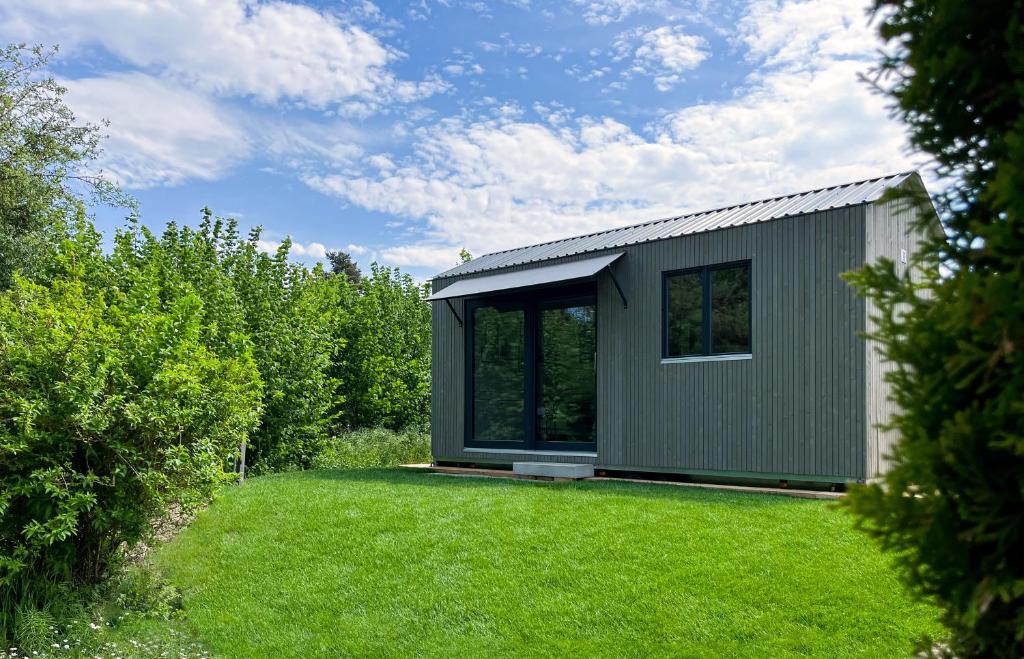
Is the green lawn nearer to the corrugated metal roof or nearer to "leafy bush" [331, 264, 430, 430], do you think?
the corrugated metal roof

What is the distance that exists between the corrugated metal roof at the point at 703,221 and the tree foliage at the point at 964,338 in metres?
5.65

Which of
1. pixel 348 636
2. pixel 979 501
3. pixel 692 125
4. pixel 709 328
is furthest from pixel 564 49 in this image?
pixel 979 501

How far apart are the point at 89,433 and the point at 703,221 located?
24.2 feet

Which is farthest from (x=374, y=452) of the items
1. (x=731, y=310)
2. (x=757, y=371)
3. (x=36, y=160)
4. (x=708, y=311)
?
(x=36, y=160)

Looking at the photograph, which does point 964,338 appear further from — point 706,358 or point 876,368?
point 706,358

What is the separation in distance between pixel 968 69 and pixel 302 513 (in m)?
7.31

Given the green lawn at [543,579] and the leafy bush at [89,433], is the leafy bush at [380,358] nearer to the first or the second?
the green lawn at [543,579]

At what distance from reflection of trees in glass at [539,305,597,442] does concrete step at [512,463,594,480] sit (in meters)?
0.60

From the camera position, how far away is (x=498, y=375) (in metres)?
12.3

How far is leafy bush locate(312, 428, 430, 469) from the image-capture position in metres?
15.3

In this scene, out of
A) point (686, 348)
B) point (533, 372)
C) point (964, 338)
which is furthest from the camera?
point (533, 372)

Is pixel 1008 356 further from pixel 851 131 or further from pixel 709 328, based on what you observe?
pixel 709 328

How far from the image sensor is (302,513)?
833 cm

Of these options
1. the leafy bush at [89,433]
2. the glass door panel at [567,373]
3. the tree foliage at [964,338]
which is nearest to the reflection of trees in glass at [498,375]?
the glass door panel at [567,373]
